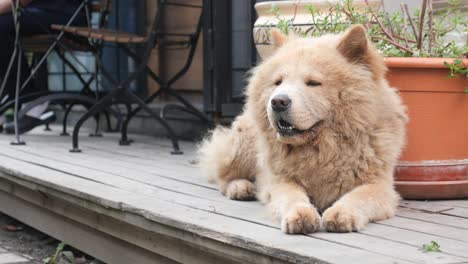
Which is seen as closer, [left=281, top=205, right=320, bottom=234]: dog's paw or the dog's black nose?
[left=281, top=205, right=320, bottom=234]: dog's paw

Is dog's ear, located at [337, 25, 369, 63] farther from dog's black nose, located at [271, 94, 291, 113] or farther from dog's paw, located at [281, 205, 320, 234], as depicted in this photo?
dog's paw, located at [281, 205, 320, 234]

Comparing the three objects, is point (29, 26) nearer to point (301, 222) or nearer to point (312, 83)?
point (312, 83)

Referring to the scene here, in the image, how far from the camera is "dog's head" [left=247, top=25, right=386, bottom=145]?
2.47 meters

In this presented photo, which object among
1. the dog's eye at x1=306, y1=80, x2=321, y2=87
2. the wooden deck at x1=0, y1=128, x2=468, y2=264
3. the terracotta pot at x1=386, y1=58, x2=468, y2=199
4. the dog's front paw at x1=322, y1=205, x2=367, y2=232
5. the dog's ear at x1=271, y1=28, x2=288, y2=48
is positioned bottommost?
the wooden deck at x1=0, y1=128, x2=468, y2=264

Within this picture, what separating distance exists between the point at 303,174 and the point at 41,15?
3116 millimetres

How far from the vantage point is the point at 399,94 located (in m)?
2.95

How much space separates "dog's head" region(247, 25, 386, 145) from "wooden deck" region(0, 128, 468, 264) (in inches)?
14.2

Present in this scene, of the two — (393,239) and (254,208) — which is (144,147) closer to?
(254,208)

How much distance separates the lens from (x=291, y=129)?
8.27 ft

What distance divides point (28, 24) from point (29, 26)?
0.10 ft

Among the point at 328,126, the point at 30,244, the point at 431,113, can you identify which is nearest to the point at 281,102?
the point at 328,126

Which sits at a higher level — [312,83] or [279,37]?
[279,37]

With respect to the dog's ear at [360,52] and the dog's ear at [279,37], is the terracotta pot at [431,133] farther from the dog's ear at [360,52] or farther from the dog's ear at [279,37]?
the dog's ear at [279,37]

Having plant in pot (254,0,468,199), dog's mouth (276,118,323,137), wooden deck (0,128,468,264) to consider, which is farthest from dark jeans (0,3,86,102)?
dog's mouth (276,118,323,137)
